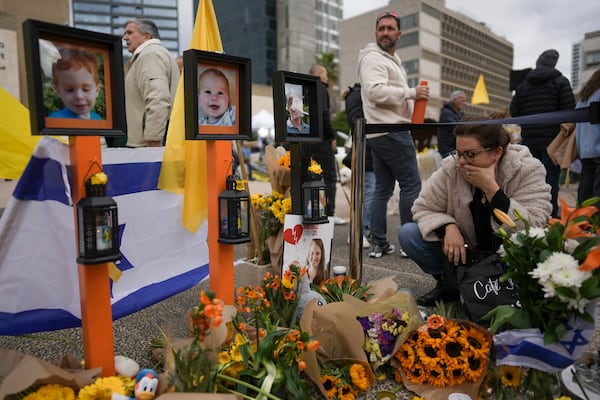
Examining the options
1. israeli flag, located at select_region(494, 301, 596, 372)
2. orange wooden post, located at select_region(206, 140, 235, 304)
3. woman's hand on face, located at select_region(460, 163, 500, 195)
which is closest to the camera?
israeli flag, located at select_region(494, 301, 596, 372)

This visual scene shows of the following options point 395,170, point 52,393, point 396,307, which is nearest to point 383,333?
point 396,307

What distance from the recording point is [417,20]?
5959 cm

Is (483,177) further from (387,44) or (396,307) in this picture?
(387,44)

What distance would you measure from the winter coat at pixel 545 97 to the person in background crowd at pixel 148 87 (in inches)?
130

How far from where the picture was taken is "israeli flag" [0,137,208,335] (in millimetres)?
1667

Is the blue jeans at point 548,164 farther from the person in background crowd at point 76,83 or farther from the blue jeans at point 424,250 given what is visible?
the person in background crowd at point 76,83

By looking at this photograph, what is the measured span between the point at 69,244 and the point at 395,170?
7.99 feet

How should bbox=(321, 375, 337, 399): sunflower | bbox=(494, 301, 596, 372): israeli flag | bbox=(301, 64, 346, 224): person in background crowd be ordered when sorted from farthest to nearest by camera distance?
bbox=(301, 64, 346, 224): person in background crowd < bbox=(321, 375, 337, 399): sunflower < bbox=(494, 301, 596, 372): israeli flag

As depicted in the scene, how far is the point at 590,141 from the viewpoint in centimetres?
363

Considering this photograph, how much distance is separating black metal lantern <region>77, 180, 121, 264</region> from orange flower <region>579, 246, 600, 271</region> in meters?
1.46

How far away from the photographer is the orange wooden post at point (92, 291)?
158 cm

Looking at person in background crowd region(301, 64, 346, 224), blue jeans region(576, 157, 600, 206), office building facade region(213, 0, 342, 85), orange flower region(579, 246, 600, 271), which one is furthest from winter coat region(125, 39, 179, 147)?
office building facade region(213, 0, 342, 85)

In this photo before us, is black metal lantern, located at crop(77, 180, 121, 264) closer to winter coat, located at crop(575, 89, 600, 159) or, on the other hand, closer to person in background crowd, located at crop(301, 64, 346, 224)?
person in background crowd, located at crop(301, 64, 346, 224)

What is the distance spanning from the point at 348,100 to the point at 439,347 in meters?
2.74
